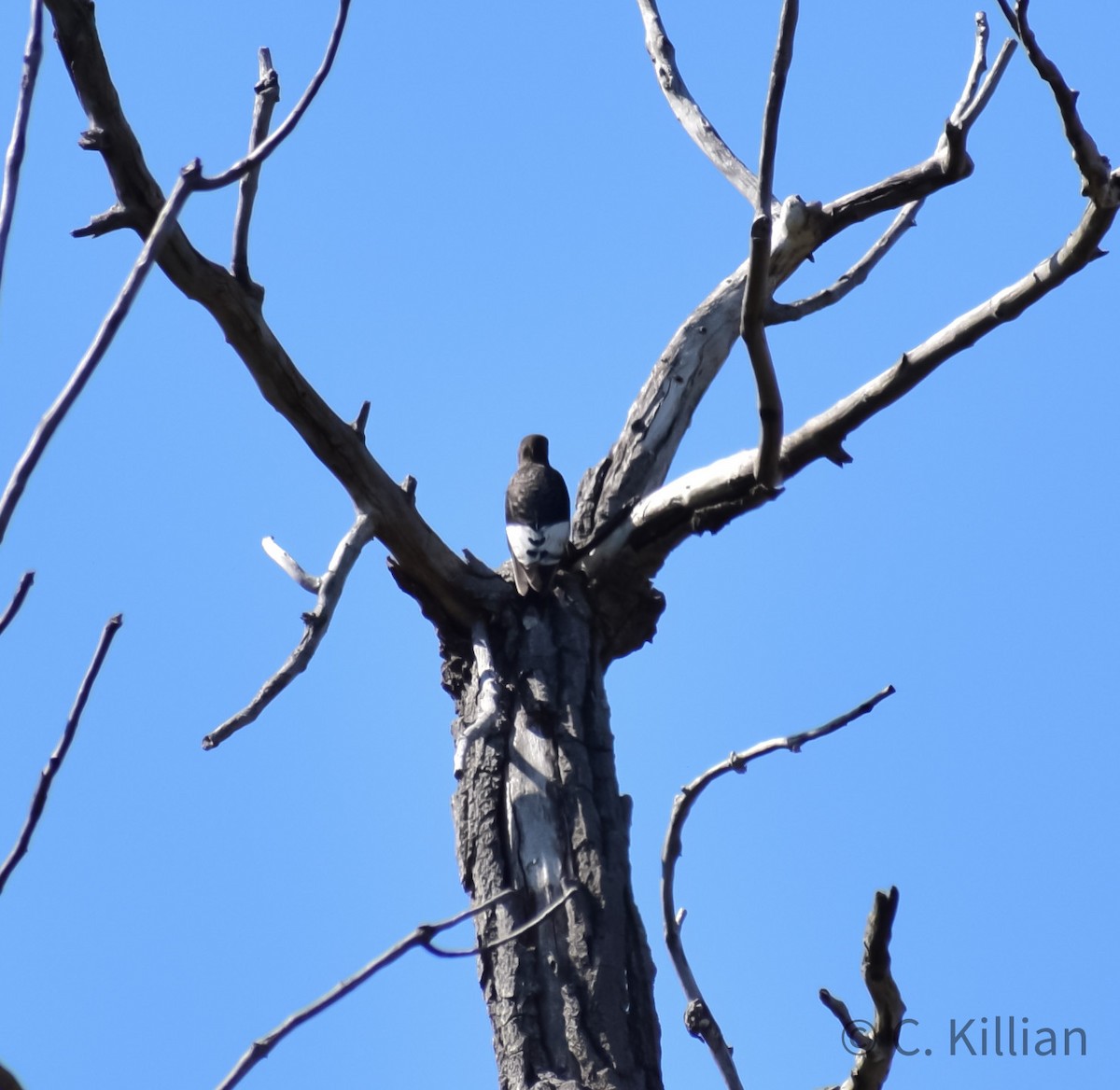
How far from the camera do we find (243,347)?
3.39 m

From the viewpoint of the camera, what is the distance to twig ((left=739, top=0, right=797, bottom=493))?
216 cm

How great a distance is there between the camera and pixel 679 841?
2658mm

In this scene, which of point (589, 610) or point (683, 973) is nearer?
point (683, 973)

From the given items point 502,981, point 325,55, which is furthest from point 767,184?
point 502,981

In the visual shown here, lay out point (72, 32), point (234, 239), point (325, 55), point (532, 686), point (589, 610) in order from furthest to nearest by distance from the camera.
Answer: point (589, 610)
point (532, 686)
point (234, 239)
point (72, 32)
point (325, 55)

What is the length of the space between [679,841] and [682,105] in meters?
3.07

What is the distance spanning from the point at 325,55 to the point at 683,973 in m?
1.57

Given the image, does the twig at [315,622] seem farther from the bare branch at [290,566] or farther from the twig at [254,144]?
the twig at [254,144]

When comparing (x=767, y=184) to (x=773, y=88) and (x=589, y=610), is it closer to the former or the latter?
(x=773, y=88)

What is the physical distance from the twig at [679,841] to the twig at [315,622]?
89cm

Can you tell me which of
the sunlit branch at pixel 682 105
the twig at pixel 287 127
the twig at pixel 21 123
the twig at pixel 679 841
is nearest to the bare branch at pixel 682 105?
the sunlit branch at pixel 682 105

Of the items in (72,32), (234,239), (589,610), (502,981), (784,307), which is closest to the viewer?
(72,32)

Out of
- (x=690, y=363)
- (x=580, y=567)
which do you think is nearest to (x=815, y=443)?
(x=580, y=567)

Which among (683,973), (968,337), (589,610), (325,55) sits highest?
(968,337)
